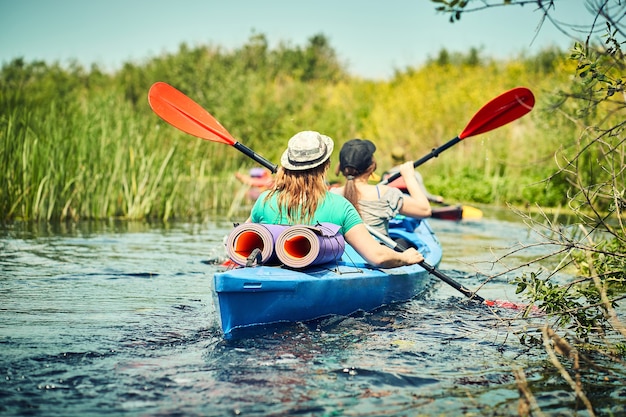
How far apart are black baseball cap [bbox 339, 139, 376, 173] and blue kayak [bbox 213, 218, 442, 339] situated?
67 cm

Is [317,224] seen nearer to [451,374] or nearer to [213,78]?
[451,374]

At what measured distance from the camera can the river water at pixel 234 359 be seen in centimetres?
359

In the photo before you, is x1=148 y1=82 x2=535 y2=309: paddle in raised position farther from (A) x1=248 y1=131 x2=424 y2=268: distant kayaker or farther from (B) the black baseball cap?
(A) x1=248 y1=131 x2=424 y2=268: distant kayaker

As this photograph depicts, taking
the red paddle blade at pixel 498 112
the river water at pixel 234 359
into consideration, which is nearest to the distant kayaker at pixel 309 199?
the river water at pixel 234 359

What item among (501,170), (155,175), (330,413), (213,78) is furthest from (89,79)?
(330,413)

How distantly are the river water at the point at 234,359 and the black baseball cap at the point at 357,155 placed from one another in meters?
1.11

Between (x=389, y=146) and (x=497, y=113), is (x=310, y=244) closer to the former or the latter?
(x=497, y=113)

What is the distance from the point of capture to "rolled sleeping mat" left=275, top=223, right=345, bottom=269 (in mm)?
4715

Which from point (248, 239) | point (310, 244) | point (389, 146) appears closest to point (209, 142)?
point (389, 146)

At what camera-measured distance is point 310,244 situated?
190 inches

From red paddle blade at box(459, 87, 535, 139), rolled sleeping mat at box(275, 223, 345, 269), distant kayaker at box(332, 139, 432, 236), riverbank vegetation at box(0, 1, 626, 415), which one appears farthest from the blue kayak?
red paddle blade at box(459, 87, 535, 139)

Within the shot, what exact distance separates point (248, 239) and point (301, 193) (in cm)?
46

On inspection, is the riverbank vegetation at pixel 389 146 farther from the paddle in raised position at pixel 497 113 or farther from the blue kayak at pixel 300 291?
the blue kayak at pixel 300 291

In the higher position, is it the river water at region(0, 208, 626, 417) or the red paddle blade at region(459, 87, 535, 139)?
the red paddle blade at region(459, 87, 535, 139)
